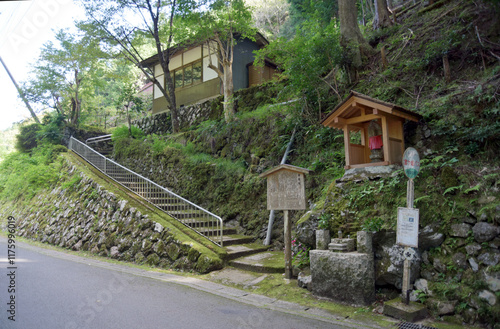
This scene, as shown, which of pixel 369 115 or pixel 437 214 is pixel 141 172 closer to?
pixel 369 115

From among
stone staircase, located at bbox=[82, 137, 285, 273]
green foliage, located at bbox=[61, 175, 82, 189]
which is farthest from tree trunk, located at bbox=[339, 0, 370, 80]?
green foliage, located at bbox=[61, 175, 82, 189]

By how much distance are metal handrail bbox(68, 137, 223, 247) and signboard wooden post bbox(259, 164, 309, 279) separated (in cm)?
219

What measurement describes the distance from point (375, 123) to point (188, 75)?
644 inches

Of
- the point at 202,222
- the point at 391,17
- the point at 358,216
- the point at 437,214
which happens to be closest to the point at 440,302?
the point at 437,214

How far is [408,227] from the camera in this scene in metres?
4.83

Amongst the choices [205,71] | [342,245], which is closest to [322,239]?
[342,245]

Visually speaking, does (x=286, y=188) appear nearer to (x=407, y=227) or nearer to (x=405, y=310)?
(x=407, y=227)

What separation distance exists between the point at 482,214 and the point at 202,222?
26.0 feet

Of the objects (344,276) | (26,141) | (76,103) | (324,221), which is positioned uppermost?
(76,103)

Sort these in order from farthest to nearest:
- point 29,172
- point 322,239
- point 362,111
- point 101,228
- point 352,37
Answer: point 29,172 < point 101,228 < point 352,37 < point 362,111 < point 322,239

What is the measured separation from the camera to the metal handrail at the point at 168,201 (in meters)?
9.48

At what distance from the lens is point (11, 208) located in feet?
55.4

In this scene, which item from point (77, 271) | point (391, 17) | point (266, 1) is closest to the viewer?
point (77, 271)

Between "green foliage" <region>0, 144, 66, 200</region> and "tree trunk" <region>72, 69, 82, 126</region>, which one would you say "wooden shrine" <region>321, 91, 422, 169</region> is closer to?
"green foliage" <region>0, 144, 66, 200</region>
